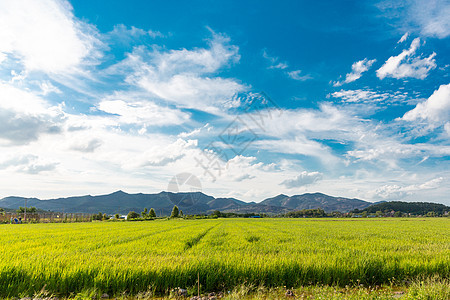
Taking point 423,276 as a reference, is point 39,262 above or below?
above

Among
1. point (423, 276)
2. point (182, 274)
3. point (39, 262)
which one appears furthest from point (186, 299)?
point (423, 276)

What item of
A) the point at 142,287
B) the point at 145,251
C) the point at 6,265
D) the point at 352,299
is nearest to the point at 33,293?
the point at 6,265

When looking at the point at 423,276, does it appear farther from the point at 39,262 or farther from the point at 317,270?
the point at 39,262

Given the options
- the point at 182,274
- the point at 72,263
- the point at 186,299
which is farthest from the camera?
the point at 72,263

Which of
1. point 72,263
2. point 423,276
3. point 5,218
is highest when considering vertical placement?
point 72,263

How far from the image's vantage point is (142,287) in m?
5.61

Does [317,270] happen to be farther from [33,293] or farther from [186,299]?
[33,293]

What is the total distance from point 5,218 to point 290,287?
72012 millimetres

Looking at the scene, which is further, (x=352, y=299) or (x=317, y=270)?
(x=317, y=270)

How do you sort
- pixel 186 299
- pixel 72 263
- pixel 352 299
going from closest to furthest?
pixel 352 299
pixel 186 299
pixel 72 263

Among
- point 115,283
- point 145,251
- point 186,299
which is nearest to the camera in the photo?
point 186,299

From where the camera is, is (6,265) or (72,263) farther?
(72,263)

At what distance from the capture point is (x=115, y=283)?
552 cm

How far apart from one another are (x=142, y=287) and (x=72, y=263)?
2.26 m
